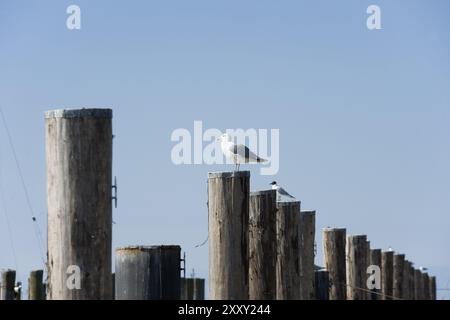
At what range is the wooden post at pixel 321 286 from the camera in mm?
12727

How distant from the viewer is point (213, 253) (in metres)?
9.49

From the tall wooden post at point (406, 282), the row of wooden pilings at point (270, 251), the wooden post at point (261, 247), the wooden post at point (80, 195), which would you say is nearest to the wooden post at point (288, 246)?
the row of wooden pilings at point (270, 251)

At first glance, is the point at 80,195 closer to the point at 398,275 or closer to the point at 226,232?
the point at 226,232

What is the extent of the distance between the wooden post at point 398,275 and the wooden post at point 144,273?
14258 mm

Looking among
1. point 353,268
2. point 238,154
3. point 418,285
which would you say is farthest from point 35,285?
point 418,285

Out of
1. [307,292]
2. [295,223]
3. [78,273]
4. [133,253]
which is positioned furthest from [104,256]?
[307,292]

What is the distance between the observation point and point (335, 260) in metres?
14.3

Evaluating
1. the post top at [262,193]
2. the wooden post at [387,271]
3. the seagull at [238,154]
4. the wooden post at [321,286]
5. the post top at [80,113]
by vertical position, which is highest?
the seagull at [238,154]

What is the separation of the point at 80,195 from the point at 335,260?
7.68 metres

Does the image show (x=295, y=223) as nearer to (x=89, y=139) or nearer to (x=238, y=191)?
(x=238, y=191)

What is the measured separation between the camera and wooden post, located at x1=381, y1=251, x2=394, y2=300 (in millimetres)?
20672

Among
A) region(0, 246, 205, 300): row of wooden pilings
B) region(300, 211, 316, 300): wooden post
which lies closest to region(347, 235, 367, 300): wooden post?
region(300, 211, 316, 300): wooden post

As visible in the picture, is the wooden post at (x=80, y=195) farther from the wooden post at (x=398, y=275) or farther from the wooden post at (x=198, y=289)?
the wooden post at (x=398, y=275)
